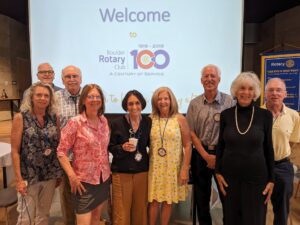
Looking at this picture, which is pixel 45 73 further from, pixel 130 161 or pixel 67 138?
pixel 130 161

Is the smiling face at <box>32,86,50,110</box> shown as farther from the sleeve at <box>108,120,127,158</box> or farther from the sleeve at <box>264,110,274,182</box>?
the sleeve at <box>264,110,274,182</box>

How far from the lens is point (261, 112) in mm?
1867

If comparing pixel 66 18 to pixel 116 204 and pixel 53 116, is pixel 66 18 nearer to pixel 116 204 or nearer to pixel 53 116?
pixel 53 116

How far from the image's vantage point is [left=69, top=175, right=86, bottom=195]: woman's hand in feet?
6.05

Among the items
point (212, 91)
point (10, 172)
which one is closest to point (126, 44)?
point (212, 91)

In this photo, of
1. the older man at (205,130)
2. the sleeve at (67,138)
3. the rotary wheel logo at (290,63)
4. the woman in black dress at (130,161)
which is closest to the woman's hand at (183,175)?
the older man at (205,130)

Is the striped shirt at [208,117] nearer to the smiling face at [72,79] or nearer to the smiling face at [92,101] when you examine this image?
the smiling face at [92,101]

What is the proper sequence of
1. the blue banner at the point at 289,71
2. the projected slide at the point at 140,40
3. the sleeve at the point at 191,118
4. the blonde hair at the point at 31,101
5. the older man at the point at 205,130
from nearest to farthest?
1. the blonde hair at the point at 31,101
2. the older man at the point at 205,130
3. the sleeve at the point at 191,118
4. the projected slide at the point at 140,40
5. the blue banner at the point at 289,71

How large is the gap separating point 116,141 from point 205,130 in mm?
799

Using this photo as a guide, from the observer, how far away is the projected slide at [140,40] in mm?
3461

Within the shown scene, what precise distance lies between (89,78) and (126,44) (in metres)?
0.68

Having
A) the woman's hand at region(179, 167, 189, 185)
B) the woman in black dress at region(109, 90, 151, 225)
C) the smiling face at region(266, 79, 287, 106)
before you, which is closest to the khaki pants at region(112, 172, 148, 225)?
the woman in black dress at region(109, 90, 151, 225)

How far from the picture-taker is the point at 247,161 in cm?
183

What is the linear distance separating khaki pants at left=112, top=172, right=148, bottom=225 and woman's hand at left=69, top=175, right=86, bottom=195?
1.26 feet
